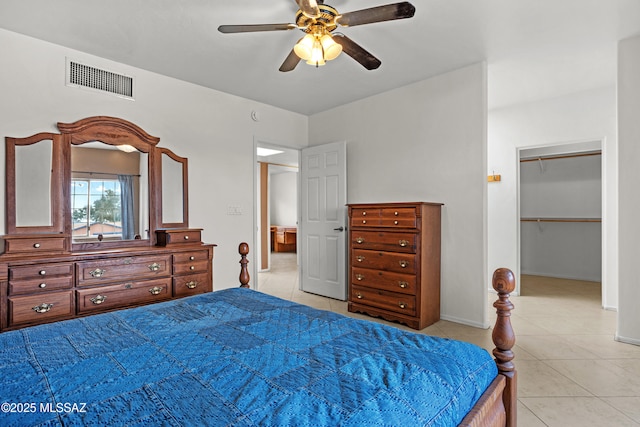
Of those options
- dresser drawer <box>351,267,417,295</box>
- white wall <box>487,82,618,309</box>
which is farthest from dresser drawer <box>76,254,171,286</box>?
white wall <box>487,82,618,309</box>

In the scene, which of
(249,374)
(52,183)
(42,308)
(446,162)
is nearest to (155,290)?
(42,308)

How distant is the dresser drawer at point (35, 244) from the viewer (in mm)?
2615

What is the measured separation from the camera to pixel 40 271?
2.54 meters

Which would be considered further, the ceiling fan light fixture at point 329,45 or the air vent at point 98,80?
the air vent at point 98,80

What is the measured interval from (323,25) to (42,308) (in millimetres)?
2770

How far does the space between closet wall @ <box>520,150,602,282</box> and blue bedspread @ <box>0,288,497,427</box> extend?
5.25m

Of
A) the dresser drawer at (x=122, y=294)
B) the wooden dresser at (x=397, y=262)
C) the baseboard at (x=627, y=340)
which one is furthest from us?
the wooden dresser at (x=397, y=262)

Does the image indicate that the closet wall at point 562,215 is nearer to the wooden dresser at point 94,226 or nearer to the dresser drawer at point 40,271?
the wooden dresser at point 94,226

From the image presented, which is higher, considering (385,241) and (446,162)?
(446,162)

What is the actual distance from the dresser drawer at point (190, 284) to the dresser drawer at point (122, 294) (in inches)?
3.0

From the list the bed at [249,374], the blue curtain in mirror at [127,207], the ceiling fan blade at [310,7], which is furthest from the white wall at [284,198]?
the bed at [249,374]

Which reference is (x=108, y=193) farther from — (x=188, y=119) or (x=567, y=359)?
(x=567, y=359)

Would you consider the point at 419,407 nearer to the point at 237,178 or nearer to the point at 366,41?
the point at 366,41

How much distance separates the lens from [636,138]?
3025 millimetres
